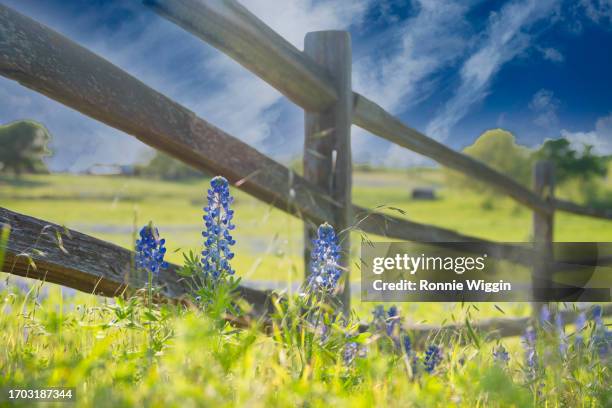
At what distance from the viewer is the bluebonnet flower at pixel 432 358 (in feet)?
6.86

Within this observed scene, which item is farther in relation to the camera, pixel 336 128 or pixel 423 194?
pixel 423 194

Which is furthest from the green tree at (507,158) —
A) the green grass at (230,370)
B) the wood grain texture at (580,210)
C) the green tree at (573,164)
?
the green grass at (230,370)

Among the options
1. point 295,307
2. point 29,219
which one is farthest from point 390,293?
point 29,219

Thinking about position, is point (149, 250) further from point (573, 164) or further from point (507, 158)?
point (573, 164)

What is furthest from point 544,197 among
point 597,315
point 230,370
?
point 230,370

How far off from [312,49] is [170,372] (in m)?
1.81

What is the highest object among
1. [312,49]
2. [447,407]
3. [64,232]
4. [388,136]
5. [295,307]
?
[312,49]

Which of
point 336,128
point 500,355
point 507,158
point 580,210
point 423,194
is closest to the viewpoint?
point 500,355

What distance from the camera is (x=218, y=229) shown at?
1818mm

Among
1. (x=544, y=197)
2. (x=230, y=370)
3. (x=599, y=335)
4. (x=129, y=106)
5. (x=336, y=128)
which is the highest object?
(x=544, y=197)

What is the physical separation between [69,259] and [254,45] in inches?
42.0

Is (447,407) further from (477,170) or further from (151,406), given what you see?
(477,170)

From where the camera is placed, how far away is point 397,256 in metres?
2.65

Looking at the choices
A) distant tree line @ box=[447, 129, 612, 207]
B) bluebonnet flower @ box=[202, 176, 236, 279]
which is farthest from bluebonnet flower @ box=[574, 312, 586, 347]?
distant tree line @ box=[447, 129, 612, 207]
